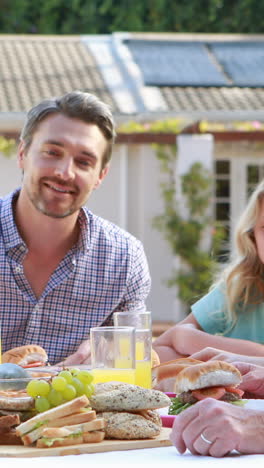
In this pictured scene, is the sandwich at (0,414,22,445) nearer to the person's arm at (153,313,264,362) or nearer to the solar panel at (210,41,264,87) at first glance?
the person's arm at (153,313,264,362)

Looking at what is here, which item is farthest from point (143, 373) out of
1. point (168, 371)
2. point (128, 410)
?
point (128, 410)

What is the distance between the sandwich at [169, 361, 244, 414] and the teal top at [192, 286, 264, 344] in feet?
4.38

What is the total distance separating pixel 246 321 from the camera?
3.25 meters

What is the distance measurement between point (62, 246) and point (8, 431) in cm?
173

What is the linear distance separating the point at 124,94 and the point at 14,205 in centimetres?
938

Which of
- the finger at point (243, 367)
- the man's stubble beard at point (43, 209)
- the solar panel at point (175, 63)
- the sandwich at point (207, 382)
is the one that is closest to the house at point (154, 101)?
the solar panel at point (175, 63)

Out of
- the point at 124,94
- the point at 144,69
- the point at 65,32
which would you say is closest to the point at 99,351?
the point at 124,94

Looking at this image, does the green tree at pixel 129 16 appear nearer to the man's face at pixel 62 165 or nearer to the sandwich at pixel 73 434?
the man's face at pixel 62 165

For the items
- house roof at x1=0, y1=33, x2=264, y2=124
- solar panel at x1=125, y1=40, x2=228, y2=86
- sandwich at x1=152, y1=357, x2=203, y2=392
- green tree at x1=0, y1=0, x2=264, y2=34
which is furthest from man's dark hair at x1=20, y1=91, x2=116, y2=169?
green tree at x1=0, y1=0, x2=264, y2=34

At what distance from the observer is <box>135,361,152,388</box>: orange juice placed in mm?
2209

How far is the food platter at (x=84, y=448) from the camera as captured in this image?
5.11 feet

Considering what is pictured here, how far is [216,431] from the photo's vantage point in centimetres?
158

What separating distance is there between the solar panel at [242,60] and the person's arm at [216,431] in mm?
11800

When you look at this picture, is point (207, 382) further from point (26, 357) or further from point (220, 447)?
point (26, 357)
